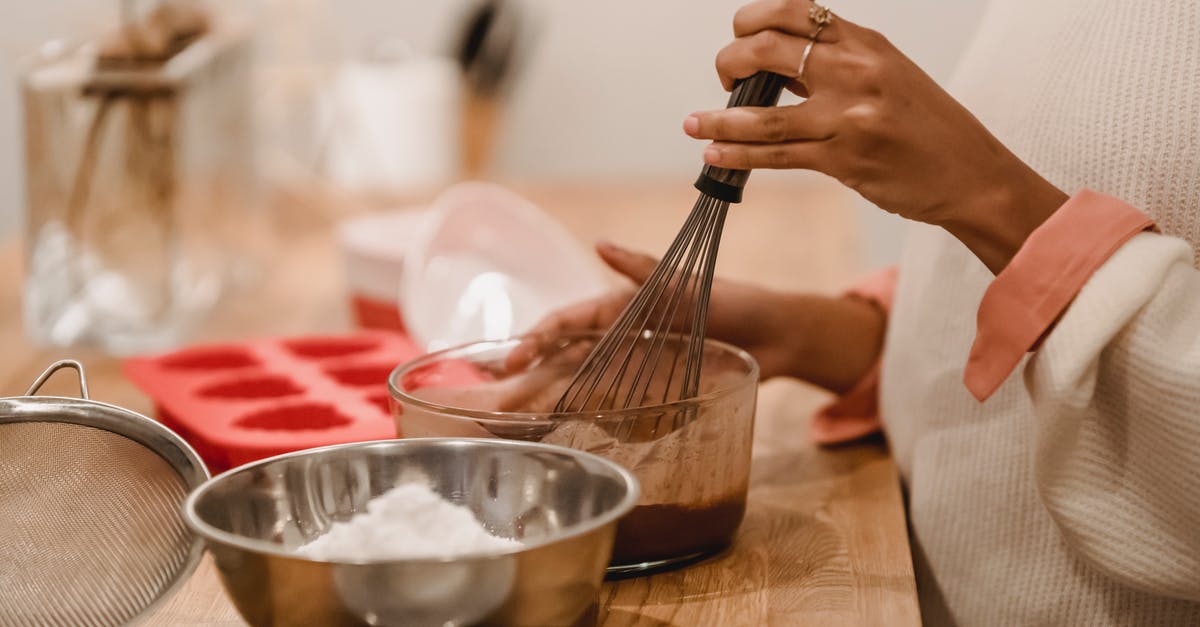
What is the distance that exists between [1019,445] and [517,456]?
330 millimetres

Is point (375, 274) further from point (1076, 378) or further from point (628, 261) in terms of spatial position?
point (1076, 378)

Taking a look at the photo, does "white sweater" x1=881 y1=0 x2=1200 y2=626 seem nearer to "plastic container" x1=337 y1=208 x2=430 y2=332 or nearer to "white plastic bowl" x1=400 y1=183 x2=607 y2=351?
"white plastic bowl" x1=400 y1=183 x2=607 y2=351

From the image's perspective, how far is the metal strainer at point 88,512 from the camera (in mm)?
521

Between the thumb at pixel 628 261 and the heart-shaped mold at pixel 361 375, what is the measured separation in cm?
21

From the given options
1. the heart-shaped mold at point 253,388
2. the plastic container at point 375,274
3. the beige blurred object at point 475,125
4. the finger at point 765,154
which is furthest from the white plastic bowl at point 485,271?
the beige blurred object at point 475,125

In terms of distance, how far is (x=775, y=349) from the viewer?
81 centimetres

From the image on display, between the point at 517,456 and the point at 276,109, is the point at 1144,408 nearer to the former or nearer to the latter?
the point at 517,456

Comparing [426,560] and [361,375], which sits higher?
[426,560]

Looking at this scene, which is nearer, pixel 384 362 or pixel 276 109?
pixel 384 362

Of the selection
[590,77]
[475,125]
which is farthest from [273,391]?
[590,77]

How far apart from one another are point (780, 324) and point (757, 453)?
0.28 feet

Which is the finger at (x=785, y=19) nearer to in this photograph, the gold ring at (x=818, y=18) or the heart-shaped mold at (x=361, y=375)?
the gold ring at (x=818, y=18)

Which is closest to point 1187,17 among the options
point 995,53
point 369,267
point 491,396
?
point 995,53

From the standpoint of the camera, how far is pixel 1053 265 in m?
0.56
